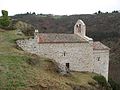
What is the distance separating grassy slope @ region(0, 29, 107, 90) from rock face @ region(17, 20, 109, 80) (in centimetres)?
263

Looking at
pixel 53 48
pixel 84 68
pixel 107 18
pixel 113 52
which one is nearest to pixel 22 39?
pixel 53 48

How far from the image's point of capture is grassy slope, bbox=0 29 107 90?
2388cm

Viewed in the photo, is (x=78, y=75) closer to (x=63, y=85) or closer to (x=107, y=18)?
(x=63, y=85)

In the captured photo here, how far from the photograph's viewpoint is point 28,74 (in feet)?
83.3

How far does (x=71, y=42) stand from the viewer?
35594 mm

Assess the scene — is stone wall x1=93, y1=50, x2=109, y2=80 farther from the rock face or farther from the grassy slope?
the grassy slope

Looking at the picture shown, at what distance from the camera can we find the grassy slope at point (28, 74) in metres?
23.9

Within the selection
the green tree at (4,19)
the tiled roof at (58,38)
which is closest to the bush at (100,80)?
the tiled roof at (58,38)

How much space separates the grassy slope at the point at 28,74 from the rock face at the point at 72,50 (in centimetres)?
263

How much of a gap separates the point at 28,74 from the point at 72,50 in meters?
11.2

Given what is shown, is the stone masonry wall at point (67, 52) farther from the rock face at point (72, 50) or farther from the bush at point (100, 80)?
the bush at point (100, 80)

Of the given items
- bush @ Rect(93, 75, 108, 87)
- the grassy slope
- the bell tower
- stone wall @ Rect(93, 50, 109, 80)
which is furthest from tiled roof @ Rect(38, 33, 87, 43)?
bush @ Rect(93, 75, 108, 87)

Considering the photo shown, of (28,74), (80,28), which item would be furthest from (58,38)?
(28,74)

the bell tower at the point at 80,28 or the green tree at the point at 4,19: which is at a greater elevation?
the green tree at the point at 4,19
